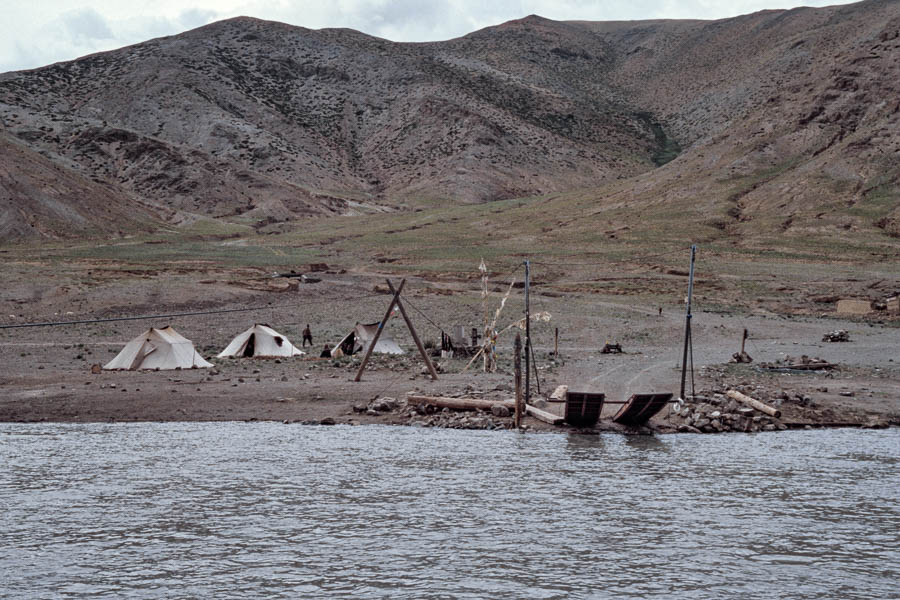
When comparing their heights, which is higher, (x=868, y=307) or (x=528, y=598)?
(x=868, y=307)

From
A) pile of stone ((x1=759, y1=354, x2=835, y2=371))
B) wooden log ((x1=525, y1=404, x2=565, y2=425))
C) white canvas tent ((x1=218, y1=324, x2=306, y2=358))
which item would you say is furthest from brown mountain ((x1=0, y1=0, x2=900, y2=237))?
wooden log ((x1=525, y1=404, x2=565, y2=425))

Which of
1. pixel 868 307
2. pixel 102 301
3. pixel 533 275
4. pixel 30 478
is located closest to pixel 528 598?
pixel 30 478

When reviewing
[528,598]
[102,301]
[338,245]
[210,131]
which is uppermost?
[210,131]

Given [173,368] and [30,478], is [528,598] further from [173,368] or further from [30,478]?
[173,368]

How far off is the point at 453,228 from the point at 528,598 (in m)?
102

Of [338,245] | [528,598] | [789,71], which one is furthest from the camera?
[789,71]

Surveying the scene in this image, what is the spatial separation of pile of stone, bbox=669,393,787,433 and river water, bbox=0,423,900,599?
0.78 m

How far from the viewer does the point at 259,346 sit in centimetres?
3509

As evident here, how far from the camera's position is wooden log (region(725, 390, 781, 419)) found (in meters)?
22.7

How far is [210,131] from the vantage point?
6142 inches

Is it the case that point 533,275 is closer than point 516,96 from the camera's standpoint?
Yes

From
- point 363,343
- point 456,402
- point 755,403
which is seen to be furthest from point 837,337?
point 456,402

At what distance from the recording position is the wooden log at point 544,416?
2216 centimetres

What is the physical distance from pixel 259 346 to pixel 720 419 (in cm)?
1894
